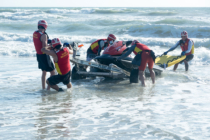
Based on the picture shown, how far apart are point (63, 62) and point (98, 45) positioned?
2540 millimetres

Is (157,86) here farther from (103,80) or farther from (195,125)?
(195,125)

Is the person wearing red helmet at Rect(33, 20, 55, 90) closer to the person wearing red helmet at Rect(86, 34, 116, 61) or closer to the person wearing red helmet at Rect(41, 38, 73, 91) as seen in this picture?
the person wearing red helmet at Rect(41, 38, 73, 91)

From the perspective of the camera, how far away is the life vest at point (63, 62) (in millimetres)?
6316

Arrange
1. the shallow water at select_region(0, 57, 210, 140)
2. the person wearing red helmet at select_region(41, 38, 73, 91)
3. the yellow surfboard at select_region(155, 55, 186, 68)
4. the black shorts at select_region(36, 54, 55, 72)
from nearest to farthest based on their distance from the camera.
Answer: the shallow water at select_region(0, 57, 210, 140)
the person wearing red helmet at select_region(41, 38, 73, 91)
the black shorts at select_region(36, 54, 55, 72)
the yellow surfboard at select_region(155, 55, 186, 68)

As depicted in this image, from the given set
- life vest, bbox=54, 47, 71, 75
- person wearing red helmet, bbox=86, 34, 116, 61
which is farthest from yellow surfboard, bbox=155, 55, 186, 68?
life vest, bbox=54, 47, 71, 75

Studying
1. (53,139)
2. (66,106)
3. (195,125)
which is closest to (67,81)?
(66,106)

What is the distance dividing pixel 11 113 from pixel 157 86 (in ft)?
13.3

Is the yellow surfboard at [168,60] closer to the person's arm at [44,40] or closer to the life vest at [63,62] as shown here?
the life vest at [63,62]

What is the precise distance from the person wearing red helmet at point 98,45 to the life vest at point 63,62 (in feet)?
7.44

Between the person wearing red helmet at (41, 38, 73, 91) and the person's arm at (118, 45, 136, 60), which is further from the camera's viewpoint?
the person's arm at (118, 45, 136, 60)

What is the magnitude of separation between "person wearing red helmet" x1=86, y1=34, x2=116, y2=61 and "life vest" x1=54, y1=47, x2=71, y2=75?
2269 mm

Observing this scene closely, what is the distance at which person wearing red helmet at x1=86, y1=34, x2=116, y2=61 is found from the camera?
28.1 ft

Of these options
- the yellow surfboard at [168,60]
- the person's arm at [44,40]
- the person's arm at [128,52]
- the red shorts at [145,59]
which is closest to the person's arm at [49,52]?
the person's arm at [44,40]

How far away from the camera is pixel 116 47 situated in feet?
27.2
